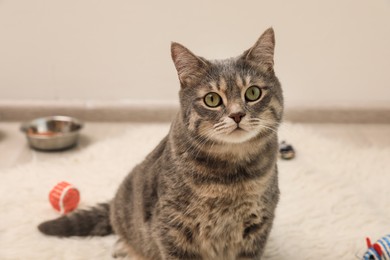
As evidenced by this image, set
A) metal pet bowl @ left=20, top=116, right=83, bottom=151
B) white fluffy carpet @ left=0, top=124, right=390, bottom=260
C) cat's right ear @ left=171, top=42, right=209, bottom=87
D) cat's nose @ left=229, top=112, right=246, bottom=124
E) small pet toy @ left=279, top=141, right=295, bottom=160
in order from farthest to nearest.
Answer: metal pet bowl @ left=20, top=116, right=83, bottom=151, small pet toy @ left=279, top=141, right=295, bottom=160, white fluffy carpet @ left=0, top=124, right=390, bottom=260, cat's right ear @ left=171, top=42, right=209, bottom=87, cat's nose @ left=229, top=112, right=246, bottom=124

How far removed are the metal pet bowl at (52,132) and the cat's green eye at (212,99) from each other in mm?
1440

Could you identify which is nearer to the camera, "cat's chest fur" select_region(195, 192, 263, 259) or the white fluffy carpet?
"cat's chest fur" select_region(195, 192, 263, 259)

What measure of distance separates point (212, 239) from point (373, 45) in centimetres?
190

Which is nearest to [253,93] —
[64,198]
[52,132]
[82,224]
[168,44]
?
[82,224]

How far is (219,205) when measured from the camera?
1.35 meters

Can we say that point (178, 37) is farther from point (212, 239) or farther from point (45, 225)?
point (212, 239)

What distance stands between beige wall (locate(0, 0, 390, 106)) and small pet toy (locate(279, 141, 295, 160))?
0.55 meters

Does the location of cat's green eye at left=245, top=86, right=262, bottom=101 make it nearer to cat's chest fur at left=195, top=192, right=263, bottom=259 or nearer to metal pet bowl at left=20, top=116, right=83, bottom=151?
cat's chest fur at left=195, top=192, right=263, bottom=259

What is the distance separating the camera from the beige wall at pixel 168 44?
2.76m

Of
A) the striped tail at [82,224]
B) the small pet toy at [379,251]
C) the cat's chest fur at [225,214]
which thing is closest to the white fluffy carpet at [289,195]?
the striped tail at [82,224]

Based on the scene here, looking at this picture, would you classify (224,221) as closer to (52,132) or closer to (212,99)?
(212,99)

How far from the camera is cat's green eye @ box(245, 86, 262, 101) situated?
1324 millimetres

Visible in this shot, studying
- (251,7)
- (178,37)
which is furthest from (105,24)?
(251,7)

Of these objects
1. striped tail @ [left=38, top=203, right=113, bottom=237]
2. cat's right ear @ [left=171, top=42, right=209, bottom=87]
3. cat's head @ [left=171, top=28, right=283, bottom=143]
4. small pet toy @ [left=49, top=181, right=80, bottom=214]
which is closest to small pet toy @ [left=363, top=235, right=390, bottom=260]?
cat's head @ [left=171, top=28, right=283, bottom=143]
